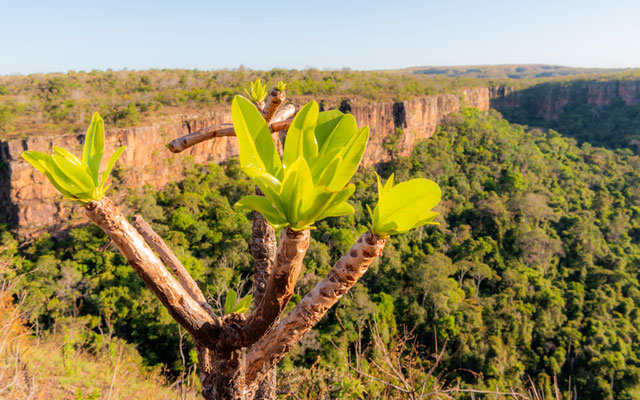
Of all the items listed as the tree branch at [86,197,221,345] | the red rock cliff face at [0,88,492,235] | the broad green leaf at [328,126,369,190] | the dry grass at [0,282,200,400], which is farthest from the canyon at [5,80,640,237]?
the broad green leaf at [328,126,369,190]

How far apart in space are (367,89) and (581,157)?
66.7ft

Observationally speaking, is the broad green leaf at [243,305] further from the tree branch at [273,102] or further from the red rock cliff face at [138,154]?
the red rock cliff face at [138,154]

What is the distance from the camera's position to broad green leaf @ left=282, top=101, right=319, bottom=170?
28.3 inches

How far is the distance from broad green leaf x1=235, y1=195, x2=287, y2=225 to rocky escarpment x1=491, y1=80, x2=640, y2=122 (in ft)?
171

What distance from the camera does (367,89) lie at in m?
29.4

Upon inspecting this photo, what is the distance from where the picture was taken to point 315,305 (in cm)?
101

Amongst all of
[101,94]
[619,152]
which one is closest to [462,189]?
[619,152]

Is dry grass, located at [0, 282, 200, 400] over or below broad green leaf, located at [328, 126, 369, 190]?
below

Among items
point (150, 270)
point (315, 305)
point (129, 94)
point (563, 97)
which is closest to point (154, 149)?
point (129, 94)

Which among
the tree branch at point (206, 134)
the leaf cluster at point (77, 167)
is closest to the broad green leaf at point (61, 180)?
the leaf cluster at point (77, 167)

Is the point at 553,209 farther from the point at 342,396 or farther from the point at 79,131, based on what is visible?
the point at 79,131

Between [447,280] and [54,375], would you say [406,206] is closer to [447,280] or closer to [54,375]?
[54,375]

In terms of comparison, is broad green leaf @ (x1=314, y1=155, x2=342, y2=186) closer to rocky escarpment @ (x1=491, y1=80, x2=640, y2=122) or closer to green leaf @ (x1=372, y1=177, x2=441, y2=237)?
green leaf @ (x1=372, y1=177, x2=441, y2=237)

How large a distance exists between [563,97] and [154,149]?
47607 mm
